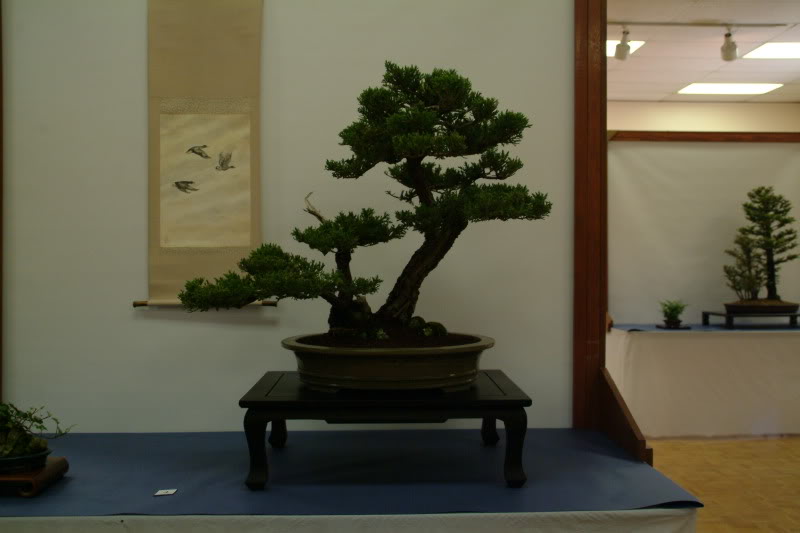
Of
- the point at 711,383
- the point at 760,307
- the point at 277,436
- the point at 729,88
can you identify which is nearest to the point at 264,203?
the point at 277,436

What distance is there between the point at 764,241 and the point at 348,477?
323cm

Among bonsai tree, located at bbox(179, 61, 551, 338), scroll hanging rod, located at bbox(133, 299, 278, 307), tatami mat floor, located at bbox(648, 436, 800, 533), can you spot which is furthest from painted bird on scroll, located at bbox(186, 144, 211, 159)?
tatami mat floor, located at bbox(648, 436, 800, 533)

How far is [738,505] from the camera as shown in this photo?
2562mm

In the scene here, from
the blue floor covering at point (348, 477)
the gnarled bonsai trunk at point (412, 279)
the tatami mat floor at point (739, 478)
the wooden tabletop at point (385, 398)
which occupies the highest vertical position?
the gnarled bonsai trunk at point (412, 279)

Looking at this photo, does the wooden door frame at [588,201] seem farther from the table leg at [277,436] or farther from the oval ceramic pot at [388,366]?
the table leg at [277,436]

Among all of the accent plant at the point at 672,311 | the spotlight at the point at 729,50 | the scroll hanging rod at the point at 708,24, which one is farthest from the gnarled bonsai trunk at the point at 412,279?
the spotlight at the point at 729,50

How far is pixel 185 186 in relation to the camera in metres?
1.82

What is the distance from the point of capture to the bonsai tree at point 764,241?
12.1 ft

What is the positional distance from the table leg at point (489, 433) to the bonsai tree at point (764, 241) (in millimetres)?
2635

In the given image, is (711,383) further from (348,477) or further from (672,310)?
(348,477)

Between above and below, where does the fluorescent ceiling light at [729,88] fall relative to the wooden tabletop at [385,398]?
above

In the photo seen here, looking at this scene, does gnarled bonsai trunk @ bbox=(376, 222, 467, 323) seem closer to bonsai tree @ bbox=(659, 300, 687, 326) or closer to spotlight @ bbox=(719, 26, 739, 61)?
bonsai tree @ bbox=(659, 300, 687, 326)

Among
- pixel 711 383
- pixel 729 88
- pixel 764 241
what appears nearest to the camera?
pixel 711 383

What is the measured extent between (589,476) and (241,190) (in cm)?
117
